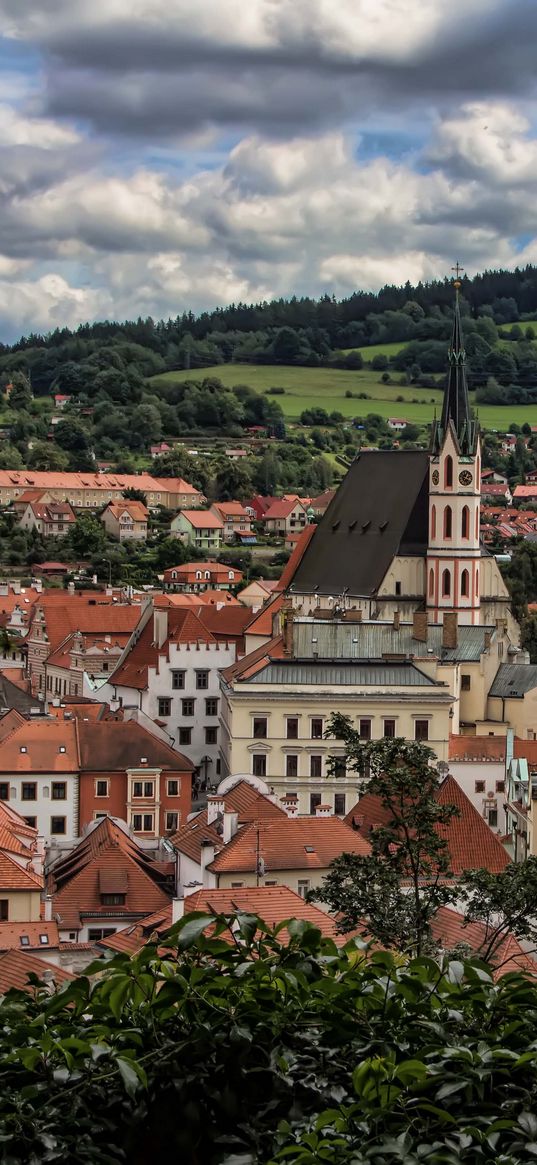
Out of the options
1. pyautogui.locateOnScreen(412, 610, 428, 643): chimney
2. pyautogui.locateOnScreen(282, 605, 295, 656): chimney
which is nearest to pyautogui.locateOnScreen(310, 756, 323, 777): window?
pyautogui.locateOnScreen(282, 605, 295, 656): chimney

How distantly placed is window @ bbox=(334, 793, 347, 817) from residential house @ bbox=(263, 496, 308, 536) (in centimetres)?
11149

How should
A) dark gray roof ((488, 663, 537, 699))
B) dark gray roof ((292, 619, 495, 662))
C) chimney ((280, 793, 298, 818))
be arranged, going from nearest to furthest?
1. chimney ((280, 793, 298, 818))
2. dark gray roof ((292, 619, 495, 662))
3. dark gray roof ((488, 663, 537, 699))

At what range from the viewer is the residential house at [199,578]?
135375 millimetres

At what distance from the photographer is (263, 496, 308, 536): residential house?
173 meters

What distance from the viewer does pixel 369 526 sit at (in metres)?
87.5

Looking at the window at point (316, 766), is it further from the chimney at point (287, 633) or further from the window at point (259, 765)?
the chimney at point (287, 633)

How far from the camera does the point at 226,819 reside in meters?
47.7

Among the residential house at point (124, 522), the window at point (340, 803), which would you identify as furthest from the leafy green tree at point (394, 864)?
the residential house at point (124, 522)

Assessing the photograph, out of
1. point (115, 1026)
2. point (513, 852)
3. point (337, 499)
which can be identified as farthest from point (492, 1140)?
point (337, 499)

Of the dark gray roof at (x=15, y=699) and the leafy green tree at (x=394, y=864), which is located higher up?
the leafy green tree at (x=394, y=864)

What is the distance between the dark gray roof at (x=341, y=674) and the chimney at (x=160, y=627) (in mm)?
10666

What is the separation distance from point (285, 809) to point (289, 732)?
7.96 metres

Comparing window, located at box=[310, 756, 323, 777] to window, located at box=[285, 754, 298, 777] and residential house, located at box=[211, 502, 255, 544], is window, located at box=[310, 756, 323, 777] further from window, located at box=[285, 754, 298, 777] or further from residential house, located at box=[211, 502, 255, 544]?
residential house, located at box=[211, 502, 255, 544]

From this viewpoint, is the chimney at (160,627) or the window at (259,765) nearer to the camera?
the window at (259,765)
